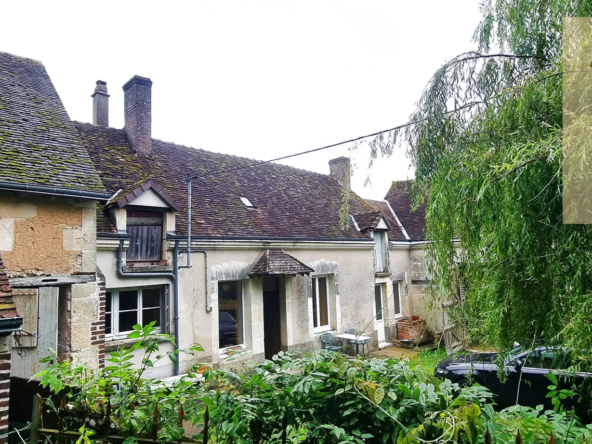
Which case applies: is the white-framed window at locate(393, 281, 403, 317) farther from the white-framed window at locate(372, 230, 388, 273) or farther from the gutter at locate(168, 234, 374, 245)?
the gutter at locate(168, 234, 374, 245)

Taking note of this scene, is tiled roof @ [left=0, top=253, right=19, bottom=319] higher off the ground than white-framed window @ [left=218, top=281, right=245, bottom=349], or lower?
higher

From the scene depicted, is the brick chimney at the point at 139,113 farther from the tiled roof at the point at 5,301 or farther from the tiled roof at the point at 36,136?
the tiled roof at the point at 5,301

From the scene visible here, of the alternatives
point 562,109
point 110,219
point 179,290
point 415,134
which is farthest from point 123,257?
point 562,109

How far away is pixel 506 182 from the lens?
2709 mm

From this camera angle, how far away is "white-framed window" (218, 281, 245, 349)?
980cm

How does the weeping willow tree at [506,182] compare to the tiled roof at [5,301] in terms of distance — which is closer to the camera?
the weeping willow tree at [506,182]

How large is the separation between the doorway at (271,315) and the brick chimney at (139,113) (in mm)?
5182

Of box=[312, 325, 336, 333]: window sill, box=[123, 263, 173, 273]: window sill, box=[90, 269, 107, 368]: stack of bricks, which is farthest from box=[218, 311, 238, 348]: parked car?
box=[90, 269, 107, 368]: stack of bricks

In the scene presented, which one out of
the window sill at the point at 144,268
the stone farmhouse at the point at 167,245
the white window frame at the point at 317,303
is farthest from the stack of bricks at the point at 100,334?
the white window frame at the point at 317,303

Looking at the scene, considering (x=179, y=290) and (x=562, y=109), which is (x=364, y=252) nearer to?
(x=179, y=290)

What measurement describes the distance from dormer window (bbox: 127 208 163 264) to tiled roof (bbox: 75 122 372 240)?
0.52 m

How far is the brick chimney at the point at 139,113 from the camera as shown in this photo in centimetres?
1059

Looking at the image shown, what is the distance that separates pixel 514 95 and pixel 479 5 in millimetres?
1501

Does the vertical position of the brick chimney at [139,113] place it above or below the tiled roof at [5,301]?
above
